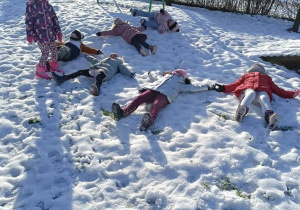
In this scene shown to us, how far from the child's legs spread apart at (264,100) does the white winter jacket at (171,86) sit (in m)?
0.89

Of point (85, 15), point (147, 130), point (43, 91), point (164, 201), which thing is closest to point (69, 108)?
point (43, 91)

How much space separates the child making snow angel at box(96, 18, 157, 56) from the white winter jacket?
157 centimetres

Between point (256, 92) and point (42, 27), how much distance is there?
3.92 metres

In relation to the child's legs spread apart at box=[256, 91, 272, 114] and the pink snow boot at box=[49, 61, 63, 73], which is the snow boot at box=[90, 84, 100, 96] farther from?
the child's legs spread apart at box=[256, 91, 272, 114]

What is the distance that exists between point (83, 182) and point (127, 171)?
19.8 inches

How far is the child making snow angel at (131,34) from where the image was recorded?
21.7ft

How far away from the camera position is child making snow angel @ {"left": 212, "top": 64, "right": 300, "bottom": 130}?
4.13 m

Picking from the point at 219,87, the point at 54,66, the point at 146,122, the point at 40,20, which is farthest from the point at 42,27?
the point at 219,87

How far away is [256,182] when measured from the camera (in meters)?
3.16

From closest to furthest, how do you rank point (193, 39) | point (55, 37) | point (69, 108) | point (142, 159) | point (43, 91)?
point (142, 159)
point (69, 108)
point (43, 91)
point (55, 37)
point (193, 39)

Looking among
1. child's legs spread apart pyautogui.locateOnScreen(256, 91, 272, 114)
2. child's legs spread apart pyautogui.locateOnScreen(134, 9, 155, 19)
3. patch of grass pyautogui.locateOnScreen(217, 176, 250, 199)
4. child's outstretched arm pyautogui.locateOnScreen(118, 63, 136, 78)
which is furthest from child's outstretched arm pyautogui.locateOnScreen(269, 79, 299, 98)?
child's legs spread apart pyautogui.locateOnScreen(134, 9, 155, 19)

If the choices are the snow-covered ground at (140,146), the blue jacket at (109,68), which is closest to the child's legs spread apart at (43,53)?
the snow-covered ground at (140,146)

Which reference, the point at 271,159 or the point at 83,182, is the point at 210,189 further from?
the point at 83,182

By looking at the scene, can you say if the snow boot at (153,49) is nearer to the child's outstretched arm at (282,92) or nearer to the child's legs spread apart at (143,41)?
the child's legs spread apart at (143,41)
